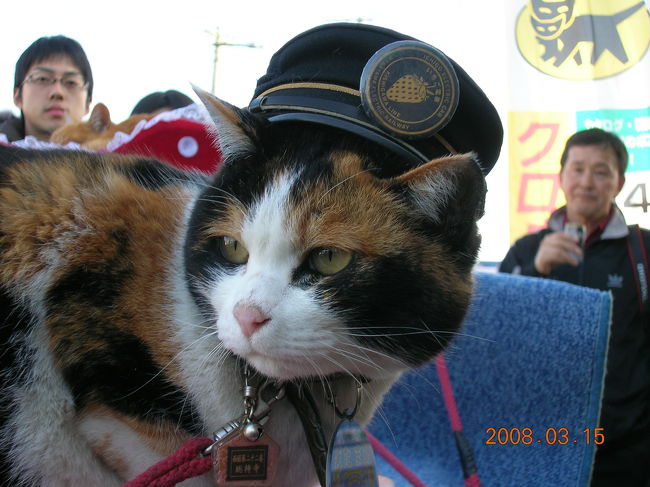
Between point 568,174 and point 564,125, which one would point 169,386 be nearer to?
point 568,174

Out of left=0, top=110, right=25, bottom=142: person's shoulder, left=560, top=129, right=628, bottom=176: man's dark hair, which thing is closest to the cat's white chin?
left=0, top=110, right=25, bottom=142: person's shoulder

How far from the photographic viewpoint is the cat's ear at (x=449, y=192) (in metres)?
0.45

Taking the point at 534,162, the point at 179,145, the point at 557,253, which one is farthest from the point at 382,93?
the point at 534,162

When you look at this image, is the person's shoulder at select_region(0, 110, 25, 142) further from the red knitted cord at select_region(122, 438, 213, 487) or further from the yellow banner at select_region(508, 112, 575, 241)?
the yellow banner at select_region(508, 112, 575, 241)

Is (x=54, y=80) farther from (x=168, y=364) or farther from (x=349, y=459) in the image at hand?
(x=349, y=459)

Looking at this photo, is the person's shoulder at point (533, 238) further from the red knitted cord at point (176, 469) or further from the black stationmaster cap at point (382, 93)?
the red knitted cord at point (176, 469)

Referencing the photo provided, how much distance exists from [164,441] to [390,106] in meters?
0.36

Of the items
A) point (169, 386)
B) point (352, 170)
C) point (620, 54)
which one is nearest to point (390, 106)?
point (352, 170)

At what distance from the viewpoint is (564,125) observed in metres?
1.65

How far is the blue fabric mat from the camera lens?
748 millimetres

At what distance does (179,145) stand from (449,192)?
55 cm

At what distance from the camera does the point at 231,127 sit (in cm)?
51
